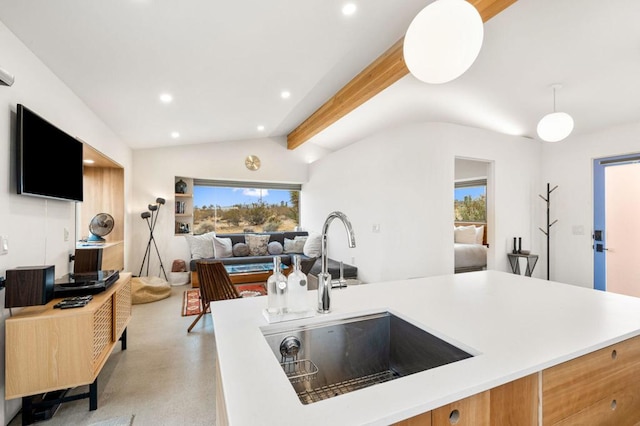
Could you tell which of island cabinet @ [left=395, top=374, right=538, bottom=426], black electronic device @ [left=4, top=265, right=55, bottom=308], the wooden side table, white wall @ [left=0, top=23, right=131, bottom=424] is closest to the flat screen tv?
white wall @ [left=0, top=23, right=131, bottom=424]

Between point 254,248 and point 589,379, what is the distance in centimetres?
575

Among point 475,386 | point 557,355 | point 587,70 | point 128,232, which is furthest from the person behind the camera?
point 128,232

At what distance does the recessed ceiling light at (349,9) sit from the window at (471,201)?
5.55 metres

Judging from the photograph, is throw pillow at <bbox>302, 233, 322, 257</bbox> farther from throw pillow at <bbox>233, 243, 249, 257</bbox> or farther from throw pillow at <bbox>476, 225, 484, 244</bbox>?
throw pillow at <bbox>476, 225, 484, 244</bbox>

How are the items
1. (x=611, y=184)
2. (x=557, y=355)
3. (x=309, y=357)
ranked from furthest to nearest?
(x=611, y=184) → (x=309, y=357) → (x=557, y=355)

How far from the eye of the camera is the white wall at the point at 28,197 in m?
1.79

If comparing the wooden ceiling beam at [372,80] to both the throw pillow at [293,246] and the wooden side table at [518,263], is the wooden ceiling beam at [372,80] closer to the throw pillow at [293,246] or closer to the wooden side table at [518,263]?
the throw pillow at [293,246]

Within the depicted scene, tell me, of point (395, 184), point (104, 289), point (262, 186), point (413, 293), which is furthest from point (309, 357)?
point (262, 186)

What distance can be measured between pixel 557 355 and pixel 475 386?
37cm

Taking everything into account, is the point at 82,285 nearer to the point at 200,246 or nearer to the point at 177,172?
the point at 200,246

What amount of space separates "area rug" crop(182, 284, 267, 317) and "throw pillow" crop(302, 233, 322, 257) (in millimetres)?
1301

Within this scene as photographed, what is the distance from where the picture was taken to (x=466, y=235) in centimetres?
630

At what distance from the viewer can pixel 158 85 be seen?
309cm

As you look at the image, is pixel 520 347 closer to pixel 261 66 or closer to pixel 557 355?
pixel 557 355
